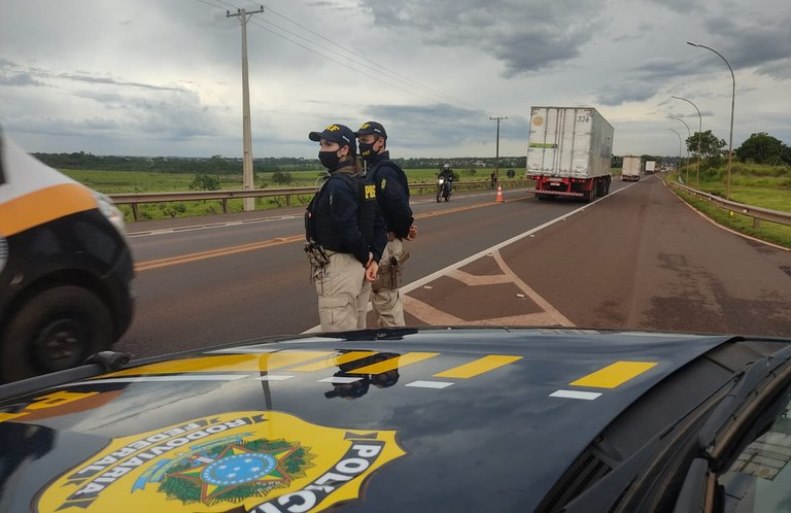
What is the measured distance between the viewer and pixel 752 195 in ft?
154

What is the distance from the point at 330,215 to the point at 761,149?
419ft

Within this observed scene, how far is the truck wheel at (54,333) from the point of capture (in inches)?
148

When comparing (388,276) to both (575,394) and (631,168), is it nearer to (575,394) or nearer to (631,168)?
(575,394)

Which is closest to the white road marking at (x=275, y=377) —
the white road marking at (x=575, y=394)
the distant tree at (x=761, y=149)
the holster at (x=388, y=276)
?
the white road marking at (x=575, y=394)

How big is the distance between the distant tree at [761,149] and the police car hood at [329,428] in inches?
4815

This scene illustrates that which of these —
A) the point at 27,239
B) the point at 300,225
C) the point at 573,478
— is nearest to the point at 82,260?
the point at 27,239

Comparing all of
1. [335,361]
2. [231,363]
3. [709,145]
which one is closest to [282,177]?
Result: [231,363]

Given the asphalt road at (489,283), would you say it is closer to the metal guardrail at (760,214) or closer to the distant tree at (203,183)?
the metal guardrail at (760,214)

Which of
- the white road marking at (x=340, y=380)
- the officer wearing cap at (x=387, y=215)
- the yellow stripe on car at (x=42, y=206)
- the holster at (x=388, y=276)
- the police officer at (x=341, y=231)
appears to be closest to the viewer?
the white road marking at (x=340, y=380)

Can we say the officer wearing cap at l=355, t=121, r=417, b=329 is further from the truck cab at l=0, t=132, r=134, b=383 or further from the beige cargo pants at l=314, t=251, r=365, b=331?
the truck cab at l=0, t=132, r=134, b=383

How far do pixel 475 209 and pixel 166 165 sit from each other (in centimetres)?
1830

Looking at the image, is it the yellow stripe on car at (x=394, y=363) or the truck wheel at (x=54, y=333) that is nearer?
the yellow stripe on car at (x=394, y=363)

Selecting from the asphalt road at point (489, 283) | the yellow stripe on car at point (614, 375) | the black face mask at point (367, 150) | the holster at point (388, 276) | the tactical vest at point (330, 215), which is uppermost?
the black face mask at point (367, 150)

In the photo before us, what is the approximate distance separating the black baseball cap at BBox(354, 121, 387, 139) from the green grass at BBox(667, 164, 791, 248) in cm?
1233
